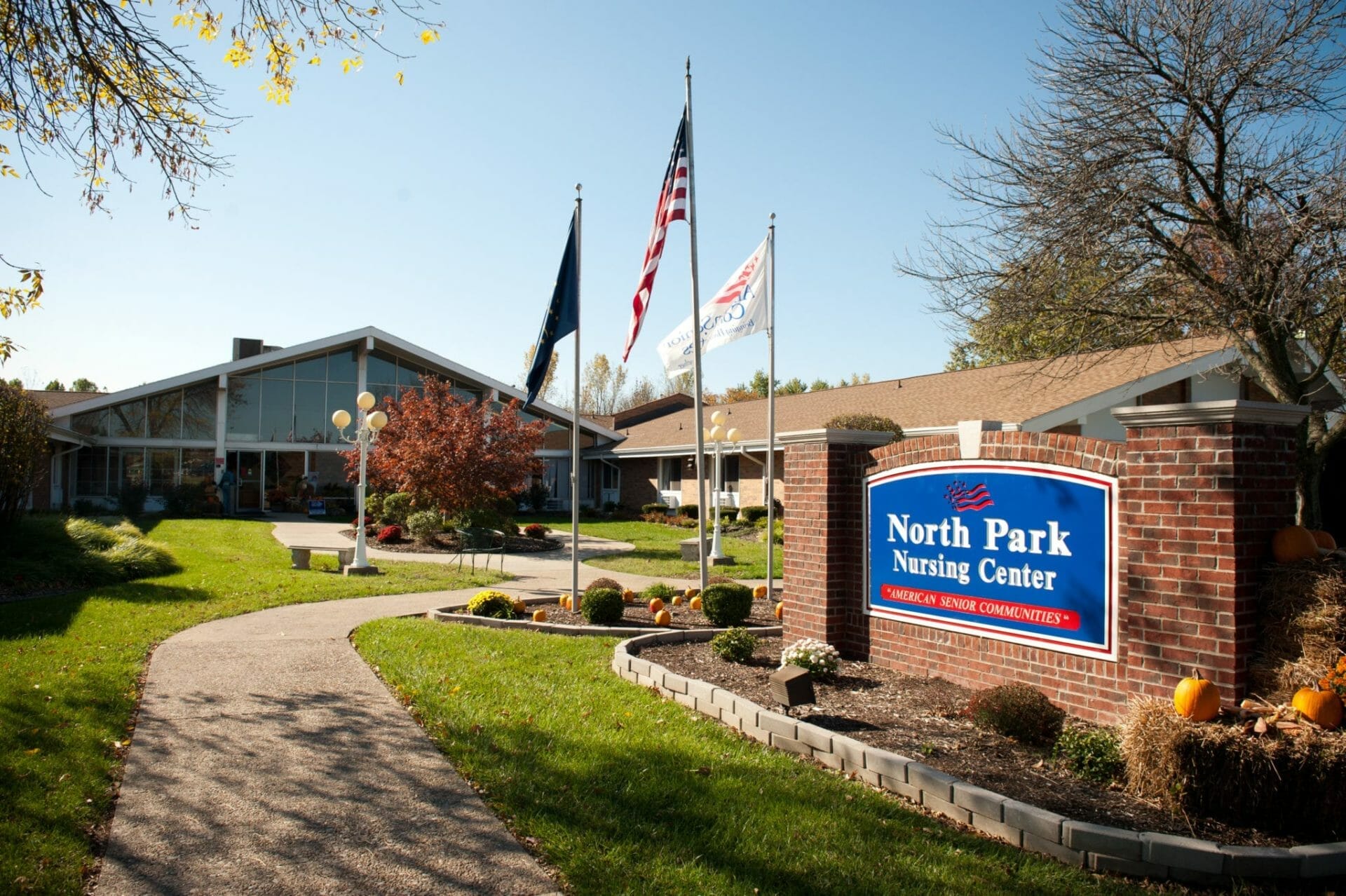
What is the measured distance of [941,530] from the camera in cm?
681

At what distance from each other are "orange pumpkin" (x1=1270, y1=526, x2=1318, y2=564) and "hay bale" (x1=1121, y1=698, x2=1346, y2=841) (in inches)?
41.8

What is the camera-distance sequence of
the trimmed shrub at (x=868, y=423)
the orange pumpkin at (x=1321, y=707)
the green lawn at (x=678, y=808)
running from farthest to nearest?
the trimmed shrub at (x=868, y=423), the orange pumpkin at (x=1321, y=707), the green lawn at (x=678, y=808)

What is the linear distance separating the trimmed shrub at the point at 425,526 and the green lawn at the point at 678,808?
15.1 meters

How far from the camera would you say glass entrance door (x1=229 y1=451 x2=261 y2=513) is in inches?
1278

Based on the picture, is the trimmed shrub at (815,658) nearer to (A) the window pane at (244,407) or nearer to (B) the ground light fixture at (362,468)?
(B) the ground light fixture at (362,468)

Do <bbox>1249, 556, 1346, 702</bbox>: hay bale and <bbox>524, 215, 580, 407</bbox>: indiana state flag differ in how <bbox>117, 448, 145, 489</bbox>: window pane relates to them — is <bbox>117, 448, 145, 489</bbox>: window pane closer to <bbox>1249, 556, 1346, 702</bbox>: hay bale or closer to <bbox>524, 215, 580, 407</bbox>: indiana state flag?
<bbox>524, 215, 580, 407</bbox>: indiana state flag

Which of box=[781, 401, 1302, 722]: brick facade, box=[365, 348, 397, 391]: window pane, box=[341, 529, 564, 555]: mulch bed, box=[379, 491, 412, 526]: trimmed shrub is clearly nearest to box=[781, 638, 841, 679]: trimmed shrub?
box=[781, 401, 1302, 722]: brick facade

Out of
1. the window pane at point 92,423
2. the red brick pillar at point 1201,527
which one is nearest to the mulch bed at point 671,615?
the red brick pillar at point 1201,527

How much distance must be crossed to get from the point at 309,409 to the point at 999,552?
104ft

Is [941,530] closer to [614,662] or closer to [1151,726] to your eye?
[1151,726]

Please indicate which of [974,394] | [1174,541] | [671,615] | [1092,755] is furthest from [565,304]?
[974,394]

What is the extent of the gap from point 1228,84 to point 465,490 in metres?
16.7

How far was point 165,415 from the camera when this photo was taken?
31344mm

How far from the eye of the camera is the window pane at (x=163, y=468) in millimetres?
31156
